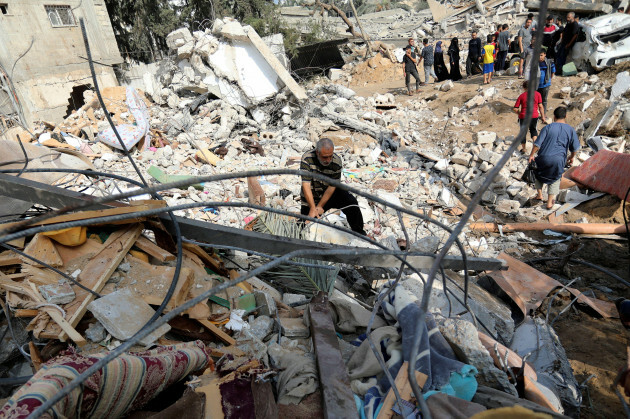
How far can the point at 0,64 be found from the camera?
11562 mm

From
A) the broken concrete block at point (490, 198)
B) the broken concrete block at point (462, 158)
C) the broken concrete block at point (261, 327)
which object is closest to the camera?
the broken concrete block at point (261, 327)

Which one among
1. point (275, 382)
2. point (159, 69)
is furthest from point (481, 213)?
point (159, 69)

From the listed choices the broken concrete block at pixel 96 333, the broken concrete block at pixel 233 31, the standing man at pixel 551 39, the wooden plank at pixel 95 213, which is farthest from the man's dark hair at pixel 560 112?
the broken concrete block at pixel 233 31

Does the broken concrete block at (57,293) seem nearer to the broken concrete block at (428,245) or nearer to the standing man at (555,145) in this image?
the broken concrete block at (428,245)

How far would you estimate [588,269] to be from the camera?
482 cm

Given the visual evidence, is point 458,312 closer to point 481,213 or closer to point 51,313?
point 51,313

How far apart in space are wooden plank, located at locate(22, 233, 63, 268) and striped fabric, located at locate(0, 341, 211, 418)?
810mm

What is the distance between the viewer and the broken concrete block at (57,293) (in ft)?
7.14

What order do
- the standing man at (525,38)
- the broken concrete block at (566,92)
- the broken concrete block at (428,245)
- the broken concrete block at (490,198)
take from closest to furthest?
1. the broken concrete block at (428,245)
2. the broken concrete block at (490,198)
3. the broken concrete block at (566,92)
4. the standing man at (525,38)

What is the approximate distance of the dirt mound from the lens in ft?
55.2

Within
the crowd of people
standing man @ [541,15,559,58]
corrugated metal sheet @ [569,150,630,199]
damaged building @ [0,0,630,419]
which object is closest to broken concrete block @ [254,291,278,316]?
damaged building @ [0,0,630,419]

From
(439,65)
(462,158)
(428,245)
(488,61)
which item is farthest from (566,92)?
(428,245)

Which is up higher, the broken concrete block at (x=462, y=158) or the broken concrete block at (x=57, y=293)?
the broken concrete block at (x=57, y=293)

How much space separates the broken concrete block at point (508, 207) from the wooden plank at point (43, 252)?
257 inches
